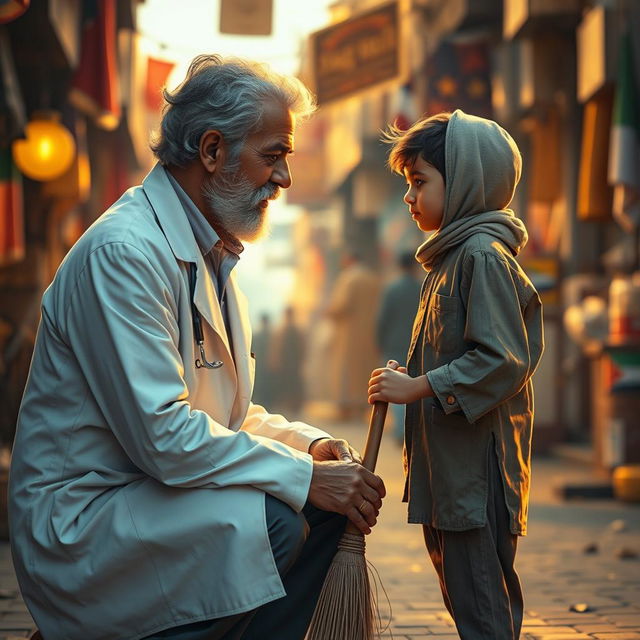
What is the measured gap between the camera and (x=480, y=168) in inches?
130

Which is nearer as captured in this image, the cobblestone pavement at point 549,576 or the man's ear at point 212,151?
the man's ear at point 212,151

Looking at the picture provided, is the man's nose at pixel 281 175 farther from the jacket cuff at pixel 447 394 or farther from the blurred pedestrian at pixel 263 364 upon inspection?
the blurred pedestrian at pixel 263 364

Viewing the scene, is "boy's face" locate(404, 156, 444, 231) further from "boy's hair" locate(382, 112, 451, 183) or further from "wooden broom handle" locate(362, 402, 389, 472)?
"wooden broom handle" locate(362, 402, 389, 472)

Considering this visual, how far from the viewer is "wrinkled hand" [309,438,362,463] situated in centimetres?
331

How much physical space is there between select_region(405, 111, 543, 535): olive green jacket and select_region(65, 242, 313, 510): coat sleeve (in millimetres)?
441

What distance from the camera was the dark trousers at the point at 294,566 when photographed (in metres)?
2.96

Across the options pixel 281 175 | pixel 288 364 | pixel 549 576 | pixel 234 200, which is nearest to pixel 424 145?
pixel 281 175

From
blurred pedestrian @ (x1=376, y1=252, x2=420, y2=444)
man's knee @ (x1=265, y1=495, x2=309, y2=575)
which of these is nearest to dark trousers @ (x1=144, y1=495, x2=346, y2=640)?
man's knee @ (x1=265, y1=495, x2=309, y2=575)

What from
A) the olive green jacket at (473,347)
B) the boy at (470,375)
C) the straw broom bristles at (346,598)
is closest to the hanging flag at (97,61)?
the boy at (470,375)

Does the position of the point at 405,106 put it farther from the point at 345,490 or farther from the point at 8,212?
the point at 345,490

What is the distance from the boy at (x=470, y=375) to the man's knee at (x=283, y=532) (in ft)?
1.44

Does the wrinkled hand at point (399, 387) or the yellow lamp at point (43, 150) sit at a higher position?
the yellow lamp at point (43, 150)

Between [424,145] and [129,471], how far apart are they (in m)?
1.26

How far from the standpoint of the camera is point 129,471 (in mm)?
3076
